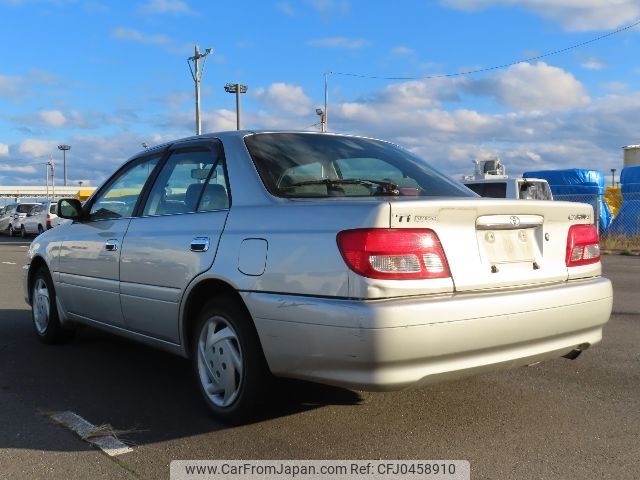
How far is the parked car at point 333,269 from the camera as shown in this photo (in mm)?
3232

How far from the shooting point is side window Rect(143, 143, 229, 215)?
4215 millimetres

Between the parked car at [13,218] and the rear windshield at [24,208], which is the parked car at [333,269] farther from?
the rear windshield at [24,208]

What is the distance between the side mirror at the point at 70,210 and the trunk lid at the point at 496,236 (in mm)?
3164

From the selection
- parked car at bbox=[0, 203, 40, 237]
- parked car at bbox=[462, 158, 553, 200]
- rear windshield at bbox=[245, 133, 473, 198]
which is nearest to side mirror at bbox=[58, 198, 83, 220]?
rear windshield at bbox=[245, 133, 473, 198]

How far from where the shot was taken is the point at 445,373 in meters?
3.32

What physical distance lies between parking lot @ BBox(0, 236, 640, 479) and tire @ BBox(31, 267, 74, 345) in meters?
0.45

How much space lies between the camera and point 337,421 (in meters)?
3.93

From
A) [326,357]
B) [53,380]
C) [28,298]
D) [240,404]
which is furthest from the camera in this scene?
[28,298]

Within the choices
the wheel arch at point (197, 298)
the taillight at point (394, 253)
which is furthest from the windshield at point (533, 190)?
the taillight at point (394, 253)

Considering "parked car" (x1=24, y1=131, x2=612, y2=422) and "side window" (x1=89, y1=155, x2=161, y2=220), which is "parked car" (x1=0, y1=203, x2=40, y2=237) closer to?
"side window" (x1=89, y1=155, x2=161, y2=220)

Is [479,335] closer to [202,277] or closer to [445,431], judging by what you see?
[445,431]

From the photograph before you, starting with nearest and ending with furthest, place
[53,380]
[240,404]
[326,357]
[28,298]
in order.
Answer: [326,357] < [240,404] < [53,380] < [28,298]

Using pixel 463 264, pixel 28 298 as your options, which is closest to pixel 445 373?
pixel 463 264

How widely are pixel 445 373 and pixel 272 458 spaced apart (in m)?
0.95
